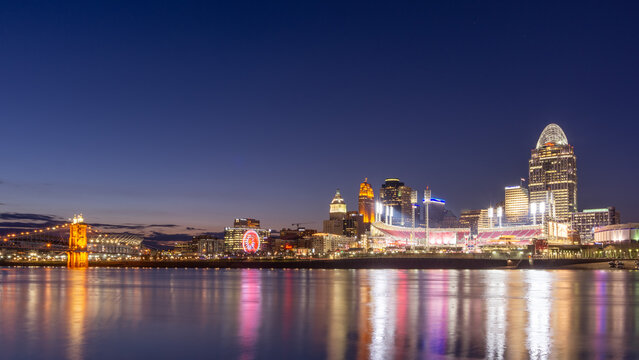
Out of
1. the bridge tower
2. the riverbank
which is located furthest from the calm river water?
the bridge tower

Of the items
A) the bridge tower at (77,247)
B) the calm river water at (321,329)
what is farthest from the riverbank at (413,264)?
the calm river water at (321,329)

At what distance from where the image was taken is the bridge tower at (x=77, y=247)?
187 m

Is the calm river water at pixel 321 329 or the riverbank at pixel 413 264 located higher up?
the calm river water at pixel 321 329

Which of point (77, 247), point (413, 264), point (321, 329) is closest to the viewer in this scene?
point (321, 329)

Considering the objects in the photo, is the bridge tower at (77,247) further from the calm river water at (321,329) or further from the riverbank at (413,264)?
the calm river water at (321,329)

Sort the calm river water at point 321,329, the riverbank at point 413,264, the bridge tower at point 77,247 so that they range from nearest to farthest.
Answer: the calm river water at point 321,329, the riverbank at point 413,264, the bridge tower at point 77,247

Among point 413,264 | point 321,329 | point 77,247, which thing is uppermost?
point 321,329

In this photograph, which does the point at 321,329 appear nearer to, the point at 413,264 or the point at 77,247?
the point at 413,264

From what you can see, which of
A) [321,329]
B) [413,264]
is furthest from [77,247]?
[321,329]

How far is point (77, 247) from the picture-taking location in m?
188

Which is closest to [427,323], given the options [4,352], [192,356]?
[192,356]

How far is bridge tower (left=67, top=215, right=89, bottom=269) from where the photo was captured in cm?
18700

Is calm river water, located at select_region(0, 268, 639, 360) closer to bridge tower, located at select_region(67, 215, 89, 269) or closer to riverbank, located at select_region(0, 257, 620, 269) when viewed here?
riverbank, located at select_region(0, 257, 620, 269)

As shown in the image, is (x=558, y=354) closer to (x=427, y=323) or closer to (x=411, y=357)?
(x=411, y=357)
